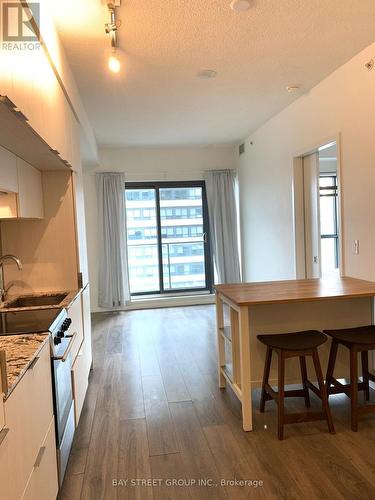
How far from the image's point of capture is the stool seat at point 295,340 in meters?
2.45

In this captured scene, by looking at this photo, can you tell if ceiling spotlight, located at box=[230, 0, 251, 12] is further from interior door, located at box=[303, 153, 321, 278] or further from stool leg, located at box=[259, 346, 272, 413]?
stool leg, located at box=[259, 346, 272, 413]

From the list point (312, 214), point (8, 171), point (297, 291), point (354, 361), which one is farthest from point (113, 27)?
point (312, 214)

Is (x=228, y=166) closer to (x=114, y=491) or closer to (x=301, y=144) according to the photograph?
(x=301, y=144)

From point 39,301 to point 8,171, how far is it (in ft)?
3.67

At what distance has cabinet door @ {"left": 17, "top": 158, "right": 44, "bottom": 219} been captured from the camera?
2396 millimetres

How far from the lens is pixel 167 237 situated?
266 inches

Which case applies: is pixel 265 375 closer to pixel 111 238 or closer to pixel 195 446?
pixel 195 446

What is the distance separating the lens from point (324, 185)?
290 inches

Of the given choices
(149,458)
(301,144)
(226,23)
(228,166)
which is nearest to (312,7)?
(226,23)

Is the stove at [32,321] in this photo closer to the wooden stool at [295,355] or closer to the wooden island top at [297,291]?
the wooden island top at [297,291]

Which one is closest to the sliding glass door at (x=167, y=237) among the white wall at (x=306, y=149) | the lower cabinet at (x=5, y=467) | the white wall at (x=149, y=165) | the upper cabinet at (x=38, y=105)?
the white wall at (x=149, y=165)
